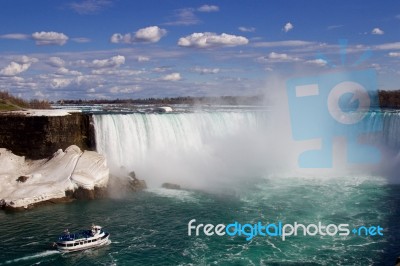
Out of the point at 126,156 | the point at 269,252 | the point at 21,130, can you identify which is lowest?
the point at 269,252

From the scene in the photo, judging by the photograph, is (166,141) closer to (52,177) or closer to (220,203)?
(52,177)

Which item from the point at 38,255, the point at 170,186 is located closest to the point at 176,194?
the point at 170,186

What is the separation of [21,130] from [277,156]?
24.1 metres

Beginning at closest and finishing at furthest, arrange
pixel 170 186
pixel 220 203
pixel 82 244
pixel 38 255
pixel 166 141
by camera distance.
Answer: pixel 38 255
pixel 82 244
pixel 220 203
pixel 170 186
pixel 166 141

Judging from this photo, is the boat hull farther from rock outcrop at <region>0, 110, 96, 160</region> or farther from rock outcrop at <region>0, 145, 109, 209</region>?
rock outcrop at <region>0, 110, 96, 160</region>

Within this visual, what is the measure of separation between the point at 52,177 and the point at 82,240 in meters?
9.93

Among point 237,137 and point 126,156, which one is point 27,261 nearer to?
point 126,156

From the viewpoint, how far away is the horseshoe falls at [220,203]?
1827 cm

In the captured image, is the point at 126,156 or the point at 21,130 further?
the point at 126,156

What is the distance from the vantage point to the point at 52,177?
A: 27.5m

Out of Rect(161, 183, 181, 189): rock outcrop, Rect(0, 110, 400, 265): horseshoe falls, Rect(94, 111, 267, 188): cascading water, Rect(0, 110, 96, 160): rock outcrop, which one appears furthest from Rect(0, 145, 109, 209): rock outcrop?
Rect(161, 183, 181, 189): rock outcrop

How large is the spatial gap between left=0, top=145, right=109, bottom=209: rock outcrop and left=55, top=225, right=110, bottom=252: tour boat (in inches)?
282

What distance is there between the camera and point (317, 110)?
4625 cm

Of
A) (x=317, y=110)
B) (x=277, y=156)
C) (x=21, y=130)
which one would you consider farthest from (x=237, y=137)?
(x=21, y=130)
